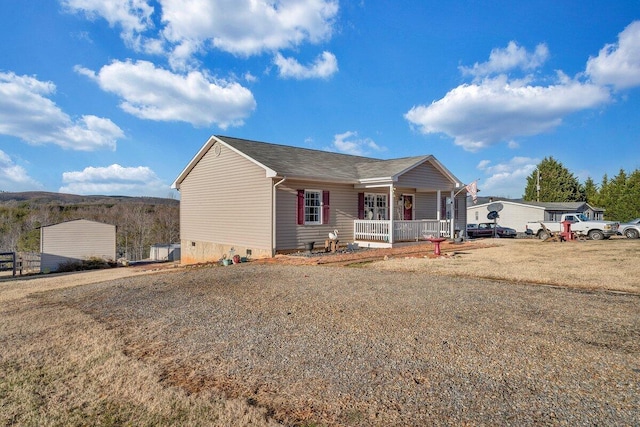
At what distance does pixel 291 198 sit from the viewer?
14.7 metres

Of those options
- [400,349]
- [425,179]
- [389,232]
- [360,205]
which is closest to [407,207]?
[425,179]

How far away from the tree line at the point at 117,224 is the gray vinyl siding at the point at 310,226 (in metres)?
33.4

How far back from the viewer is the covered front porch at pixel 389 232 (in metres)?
15.9

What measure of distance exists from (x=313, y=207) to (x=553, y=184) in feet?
162

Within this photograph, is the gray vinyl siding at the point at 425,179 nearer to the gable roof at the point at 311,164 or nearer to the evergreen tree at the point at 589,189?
the gable roof at the point at 311,164

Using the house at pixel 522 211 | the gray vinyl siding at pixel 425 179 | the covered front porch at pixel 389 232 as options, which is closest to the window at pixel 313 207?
the covered front porch at pixel 389 232

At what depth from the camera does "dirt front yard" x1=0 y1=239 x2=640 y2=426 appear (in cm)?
306

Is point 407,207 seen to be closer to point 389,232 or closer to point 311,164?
point 389,232

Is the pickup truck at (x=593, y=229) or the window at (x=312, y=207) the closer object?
the window at (x=312, y=207)

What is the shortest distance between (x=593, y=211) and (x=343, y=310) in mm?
50843

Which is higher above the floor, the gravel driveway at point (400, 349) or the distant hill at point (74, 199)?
the distant hill at point (74, 199)

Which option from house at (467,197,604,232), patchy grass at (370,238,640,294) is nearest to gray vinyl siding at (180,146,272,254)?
patchy grass at (370,238,640,294)

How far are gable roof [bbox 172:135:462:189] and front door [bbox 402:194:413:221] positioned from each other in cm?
212

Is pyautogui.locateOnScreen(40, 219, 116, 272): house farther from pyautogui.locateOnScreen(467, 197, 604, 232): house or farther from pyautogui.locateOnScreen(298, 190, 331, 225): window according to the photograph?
pyautogui.locateOnScreen(467, 197, 604, 232): house
